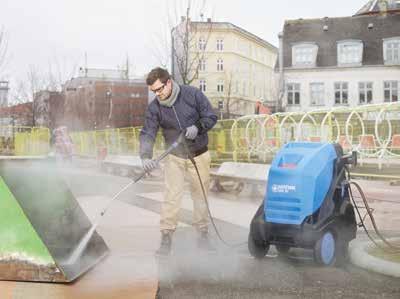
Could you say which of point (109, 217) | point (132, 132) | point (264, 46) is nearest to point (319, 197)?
point (109, 217)

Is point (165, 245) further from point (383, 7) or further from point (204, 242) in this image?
point (383, 7)

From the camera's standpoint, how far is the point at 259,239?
4.21 metres

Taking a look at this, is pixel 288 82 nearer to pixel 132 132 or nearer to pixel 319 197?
pixel 132 132

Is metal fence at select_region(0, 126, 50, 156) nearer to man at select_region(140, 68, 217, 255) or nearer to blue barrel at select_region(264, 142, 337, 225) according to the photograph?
man at select_region(140, 68, 217, 255)

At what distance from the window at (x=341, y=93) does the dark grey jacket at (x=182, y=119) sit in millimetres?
32954

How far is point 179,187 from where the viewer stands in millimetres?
4605

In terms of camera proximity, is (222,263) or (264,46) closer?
(222,263)

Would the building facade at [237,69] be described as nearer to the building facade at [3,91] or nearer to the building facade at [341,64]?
the building facade at [341,64]

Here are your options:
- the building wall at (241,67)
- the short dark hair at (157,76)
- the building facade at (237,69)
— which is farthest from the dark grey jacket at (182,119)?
the building wall at (241,67)

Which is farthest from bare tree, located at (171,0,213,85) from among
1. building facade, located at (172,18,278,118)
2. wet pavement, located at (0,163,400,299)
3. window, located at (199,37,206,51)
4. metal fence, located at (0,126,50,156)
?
building facade, located at (172,18,278,118)

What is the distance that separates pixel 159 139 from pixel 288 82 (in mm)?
23442

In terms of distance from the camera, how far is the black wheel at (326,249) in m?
3.93

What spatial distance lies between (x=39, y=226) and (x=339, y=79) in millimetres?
34654

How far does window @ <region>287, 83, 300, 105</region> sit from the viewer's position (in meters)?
36.7
